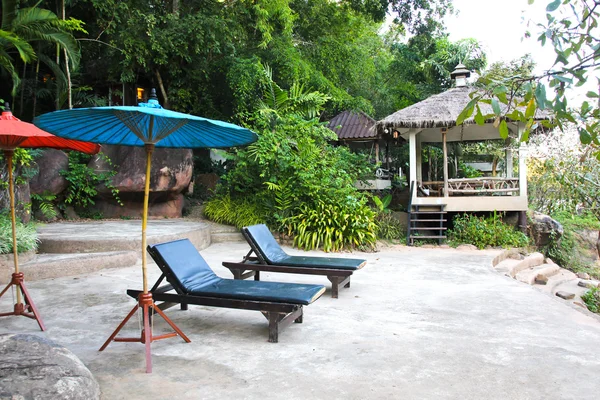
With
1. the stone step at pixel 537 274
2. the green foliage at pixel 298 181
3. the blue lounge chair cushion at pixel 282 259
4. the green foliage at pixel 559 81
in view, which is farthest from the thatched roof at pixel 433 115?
the green foliage at pixel 559 81

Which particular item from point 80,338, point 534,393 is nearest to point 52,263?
point 80,338

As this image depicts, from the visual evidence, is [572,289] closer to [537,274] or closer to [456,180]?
[537,274]

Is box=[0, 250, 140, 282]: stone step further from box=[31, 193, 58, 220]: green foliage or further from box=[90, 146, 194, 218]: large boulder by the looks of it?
box=[90, 146, 194, 218]: large boulder

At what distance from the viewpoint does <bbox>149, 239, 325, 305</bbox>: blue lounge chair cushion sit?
167 inches

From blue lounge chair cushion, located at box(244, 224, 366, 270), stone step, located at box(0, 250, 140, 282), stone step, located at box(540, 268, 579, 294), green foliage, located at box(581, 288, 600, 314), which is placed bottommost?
green foliage, located at box(581, 288, 600, 314)

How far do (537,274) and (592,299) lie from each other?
1175 millimetres

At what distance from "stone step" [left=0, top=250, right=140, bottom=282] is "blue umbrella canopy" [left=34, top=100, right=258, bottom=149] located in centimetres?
329

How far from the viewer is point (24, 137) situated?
4754 millimetres

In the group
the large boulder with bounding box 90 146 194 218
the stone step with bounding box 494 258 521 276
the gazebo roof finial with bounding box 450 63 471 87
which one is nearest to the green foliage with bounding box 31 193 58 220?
the large boulder with bounding box 90 146 194 218

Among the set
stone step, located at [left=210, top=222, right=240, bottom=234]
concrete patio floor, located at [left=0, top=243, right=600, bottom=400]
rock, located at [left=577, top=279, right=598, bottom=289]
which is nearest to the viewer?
concrete patio floor, located at [left=0, top=243, right=600, bottom=400]

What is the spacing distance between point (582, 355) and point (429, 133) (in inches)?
489

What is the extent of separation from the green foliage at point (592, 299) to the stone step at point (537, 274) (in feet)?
2.67

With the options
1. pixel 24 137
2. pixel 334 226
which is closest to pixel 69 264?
pixel 24 137

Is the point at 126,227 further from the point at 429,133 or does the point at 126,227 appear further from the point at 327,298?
the point at 429,133
